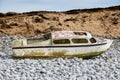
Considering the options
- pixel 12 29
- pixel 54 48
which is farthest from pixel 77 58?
pixel 12 29

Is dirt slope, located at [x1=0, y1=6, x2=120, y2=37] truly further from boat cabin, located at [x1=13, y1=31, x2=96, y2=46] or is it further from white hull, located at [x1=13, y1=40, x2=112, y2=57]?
white hull, located at [x1=13, y1=40, x2=112, y2=57]

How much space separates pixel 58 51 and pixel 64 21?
647 inches

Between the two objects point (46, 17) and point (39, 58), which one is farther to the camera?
point (46, 17)

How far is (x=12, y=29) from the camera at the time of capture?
41.1 meters

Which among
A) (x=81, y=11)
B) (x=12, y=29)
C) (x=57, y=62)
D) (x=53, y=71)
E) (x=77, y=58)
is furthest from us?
(x=81, y=11)

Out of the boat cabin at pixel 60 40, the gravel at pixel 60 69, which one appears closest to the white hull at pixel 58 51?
the boat cabin at pixel 60 40

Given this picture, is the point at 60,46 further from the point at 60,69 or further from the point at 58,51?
the point at 60,69

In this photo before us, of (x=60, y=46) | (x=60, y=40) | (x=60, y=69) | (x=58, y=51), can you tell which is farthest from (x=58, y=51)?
(x=60, y=69)

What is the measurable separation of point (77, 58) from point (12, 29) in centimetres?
1576

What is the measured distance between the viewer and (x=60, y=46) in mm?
26188

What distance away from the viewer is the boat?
25.9 metres

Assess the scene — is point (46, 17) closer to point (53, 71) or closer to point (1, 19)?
point (1, 19)

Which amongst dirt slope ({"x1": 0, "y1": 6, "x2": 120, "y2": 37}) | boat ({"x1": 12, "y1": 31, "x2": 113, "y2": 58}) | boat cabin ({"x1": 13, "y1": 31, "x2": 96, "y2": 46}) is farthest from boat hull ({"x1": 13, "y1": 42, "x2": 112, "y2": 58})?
dirt slope ({"x1": 0, "y1": 6, "x2": 120, "y2": 37})

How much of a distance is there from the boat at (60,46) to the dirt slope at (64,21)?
1271 centimetres
